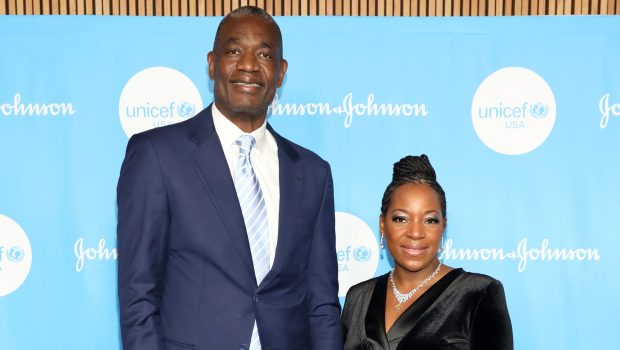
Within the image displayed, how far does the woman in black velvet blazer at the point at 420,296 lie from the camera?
1952mm

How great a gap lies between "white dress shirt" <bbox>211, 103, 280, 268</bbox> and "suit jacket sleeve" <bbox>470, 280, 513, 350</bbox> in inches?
27.6

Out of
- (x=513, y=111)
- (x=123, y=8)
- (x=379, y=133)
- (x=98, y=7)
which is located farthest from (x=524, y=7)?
(x=98, y=7)

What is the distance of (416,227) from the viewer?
2.06 metres

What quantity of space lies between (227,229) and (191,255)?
0.37ft

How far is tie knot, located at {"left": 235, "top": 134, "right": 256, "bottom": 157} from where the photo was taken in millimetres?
1747

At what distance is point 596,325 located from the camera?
2.95m

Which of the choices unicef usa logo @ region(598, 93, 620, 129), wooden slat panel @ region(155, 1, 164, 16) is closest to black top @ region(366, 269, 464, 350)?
unicef usa logo @ region(598, 93, 620, 129)

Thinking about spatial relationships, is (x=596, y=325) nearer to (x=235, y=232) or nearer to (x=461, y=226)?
(x=461, y=226)

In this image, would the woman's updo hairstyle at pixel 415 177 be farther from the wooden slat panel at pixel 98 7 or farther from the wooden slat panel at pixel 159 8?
the wooden slat panel at pixel 98 7

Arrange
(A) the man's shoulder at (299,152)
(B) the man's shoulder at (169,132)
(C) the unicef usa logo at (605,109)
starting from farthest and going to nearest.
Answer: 1. (C) the unicef usa logo at (605,109)
2. (A) the man's shoulder at (299,152)
3. (B) the man's shoulder at (169,132)

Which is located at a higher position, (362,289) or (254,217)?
(254,217)

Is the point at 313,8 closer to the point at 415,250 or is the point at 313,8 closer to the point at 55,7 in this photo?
the point at 55,7

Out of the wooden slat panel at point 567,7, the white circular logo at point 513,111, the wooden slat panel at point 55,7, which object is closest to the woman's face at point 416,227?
the white circular logo at point 513,111

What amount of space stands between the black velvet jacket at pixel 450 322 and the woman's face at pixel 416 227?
0.10 m
